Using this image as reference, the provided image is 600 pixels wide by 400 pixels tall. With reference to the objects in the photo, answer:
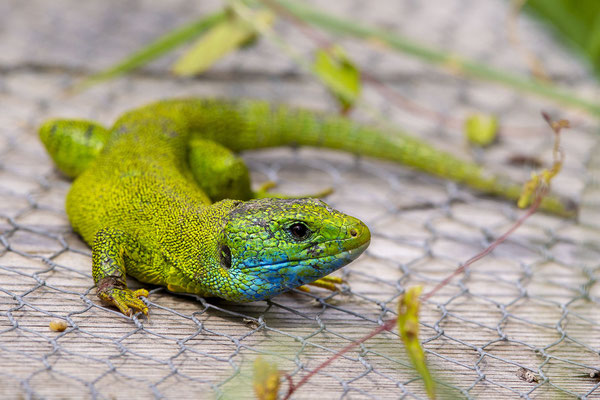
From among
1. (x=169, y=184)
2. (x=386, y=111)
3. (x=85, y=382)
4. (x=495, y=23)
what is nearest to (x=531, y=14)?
(x=495, y=23)

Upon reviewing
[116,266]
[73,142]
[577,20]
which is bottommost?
[116,266]

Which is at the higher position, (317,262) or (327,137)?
(327,137)

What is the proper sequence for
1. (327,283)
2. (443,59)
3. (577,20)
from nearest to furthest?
(327,283), (443,59), (577,20)

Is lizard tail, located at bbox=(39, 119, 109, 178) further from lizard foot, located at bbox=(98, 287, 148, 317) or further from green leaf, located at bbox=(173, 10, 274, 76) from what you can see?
lizard foot, located at bbox=(98, 287, 148, 317)

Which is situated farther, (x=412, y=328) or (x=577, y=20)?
(x=577, y=20)

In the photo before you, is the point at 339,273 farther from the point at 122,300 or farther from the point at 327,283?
the point at 122,300

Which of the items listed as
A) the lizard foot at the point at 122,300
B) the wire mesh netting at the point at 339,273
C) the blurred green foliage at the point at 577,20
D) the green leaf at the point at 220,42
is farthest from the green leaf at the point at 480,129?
the lizard foot at the point at 122,300

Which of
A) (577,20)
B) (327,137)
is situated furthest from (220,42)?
(577,20)
